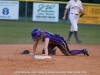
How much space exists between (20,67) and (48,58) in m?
1.39

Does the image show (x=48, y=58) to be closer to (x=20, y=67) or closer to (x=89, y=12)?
(x=20, y=67)

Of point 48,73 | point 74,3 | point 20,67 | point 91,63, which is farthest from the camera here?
point 74,3

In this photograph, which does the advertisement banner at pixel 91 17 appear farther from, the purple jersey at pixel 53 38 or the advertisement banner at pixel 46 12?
the purple jersey at pixel 53 38

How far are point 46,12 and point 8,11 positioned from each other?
8.82 feet

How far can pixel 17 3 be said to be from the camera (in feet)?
97.1

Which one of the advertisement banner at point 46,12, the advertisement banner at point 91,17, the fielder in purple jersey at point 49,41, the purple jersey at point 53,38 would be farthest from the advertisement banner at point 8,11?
the purple jersey at point 53,38

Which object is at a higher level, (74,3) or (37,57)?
(74,3)

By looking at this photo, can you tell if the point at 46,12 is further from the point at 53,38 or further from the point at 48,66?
the point at 48,66

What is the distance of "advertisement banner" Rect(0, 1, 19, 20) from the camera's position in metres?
28.6

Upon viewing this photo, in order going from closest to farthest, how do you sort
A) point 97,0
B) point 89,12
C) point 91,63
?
1. point 91,63
2. point 89,12
3. point 97,0

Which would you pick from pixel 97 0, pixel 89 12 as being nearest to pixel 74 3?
pixel 89 12

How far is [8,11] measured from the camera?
28734mm

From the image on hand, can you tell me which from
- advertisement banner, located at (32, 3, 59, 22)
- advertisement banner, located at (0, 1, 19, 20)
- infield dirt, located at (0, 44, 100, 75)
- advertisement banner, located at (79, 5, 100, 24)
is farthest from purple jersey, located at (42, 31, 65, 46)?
advertisement banner, located at (0, 1, 19, 20)

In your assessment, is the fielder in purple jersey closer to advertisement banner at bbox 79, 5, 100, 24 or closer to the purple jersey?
the purple jersey
